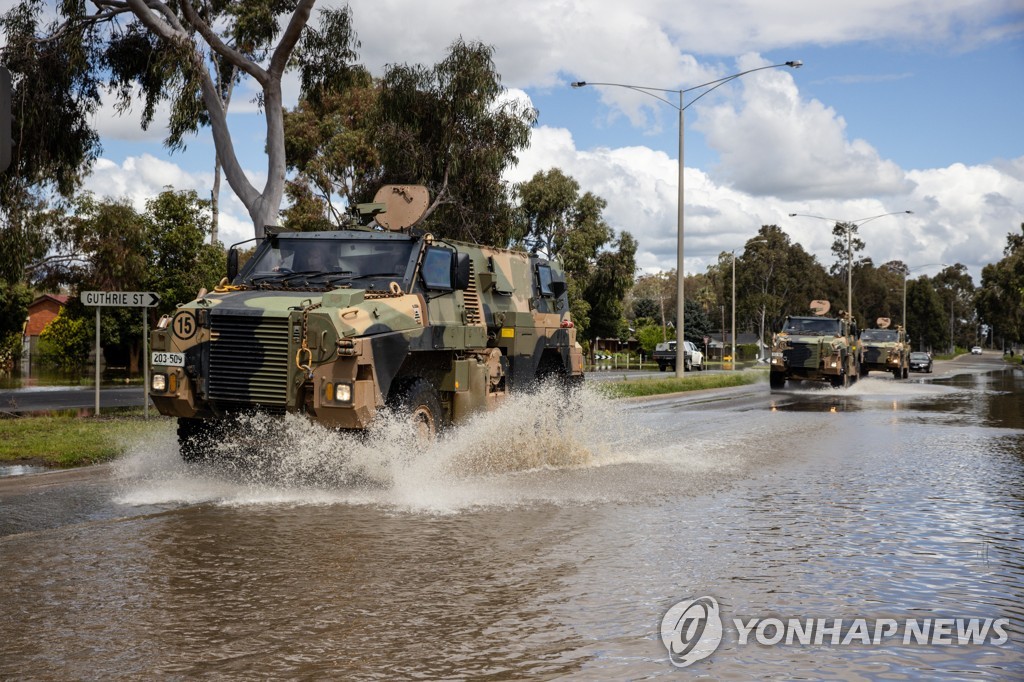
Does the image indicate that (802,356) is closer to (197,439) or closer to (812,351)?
(812,351)

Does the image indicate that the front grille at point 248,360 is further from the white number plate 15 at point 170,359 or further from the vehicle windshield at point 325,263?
the vehicle windshield at point 325,263

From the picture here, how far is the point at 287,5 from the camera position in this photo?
22.0m

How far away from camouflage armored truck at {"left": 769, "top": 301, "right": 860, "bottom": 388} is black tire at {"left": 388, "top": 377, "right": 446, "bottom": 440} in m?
21.6

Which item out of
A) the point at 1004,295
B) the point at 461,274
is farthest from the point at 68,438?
the point at 1004,295

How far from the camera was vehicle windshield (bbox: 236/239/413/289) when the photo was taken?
11.6m

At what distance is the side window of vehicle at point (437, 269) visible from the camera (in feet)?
38.8

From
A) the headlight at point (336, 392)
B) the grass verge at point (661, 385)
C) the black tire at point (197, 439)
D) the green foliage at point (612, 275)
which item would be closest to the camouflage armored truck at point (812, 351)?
the grass verge at point (661, 385)

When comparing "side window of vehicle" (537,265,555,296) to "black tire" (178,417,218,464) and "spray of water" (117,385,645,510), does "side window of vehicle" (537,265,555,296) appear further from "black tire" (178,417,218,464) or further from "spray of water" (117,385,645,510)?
"black tire" (178,417,218,464)

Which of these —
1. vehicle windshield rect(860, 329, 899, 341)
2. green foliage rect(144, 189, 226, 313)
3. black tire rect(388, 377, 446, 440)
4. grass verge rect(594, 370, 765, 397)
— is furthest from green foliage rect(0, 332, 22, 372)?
black tire rect(388, 377, 446, 440)

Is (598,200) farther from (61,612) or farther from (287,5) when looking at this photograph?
(61,612)

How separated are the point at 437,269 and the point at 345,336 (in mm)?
2260

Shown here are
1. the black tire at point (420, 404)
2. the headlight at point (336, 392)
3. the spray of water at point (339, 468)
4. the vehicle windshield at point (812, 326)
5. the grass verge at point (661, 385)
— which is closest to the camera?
the headlight at point (336, 392)

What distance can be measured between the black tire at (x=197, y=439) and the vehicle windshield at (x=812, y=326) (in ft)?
79.8

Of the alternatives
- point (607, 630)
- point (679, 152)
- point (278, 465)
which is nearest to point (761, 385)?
point (679, 152)
